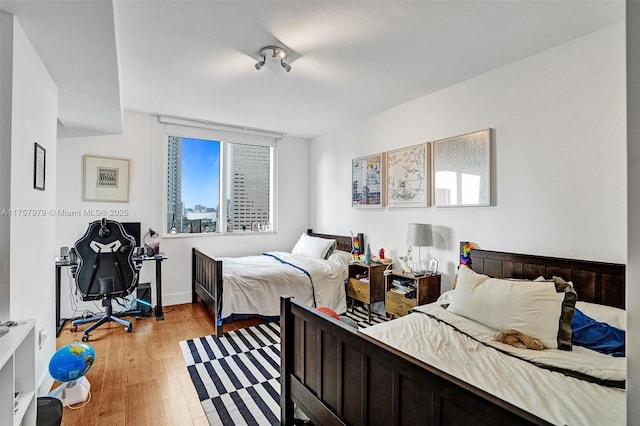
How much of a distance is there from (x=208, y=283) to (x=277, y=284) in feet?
2.73

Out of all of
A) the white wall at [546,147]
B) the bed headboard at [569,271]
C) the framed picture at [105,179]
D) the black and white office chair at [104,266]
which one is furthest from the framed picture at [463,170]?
the framed picture at [105,179]

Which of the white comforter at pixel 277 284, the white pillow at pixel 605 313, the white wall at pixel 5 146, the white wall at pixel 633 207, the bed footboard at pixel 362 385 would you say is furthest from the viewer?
the white comforter at pixel 277 284

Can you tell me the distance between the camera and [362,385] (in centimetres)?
122

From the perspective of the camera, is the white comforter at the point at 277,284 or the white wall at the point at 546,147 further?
the white comforter at the point at 277,284

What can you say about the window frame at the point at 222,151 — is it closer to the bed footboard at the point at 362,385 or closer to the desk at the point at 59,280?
the desk at the point at 59,280

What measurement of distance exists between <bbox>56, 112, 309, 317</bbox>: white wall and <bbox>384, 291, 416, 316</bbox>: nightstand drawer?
237 centimetres

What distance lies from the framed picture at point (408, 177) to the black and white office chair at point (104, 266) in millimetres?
2997

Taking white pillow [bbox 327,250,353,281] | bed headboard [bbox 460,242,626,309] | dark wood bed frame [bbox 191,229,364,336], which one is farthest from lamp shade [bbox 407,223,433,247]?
dark wood bed frame [bbox 191,229,364,336]

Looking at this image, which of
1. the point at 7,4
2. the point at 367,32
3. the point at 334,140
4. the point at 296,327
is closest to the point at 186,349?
the point at 296,327

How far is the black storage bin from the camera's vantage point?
158cm

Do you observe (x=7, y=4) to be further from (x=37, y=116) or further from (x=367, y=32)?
(x=367, y=32)

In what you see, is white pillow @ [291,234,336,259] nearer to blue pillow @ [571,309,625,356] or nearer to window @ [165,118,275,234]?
window @ [165,118,275,234]

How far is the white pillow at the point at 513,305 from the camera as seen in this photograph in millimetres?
1739

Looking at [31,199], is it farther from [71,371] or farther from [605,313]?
[605,313]
